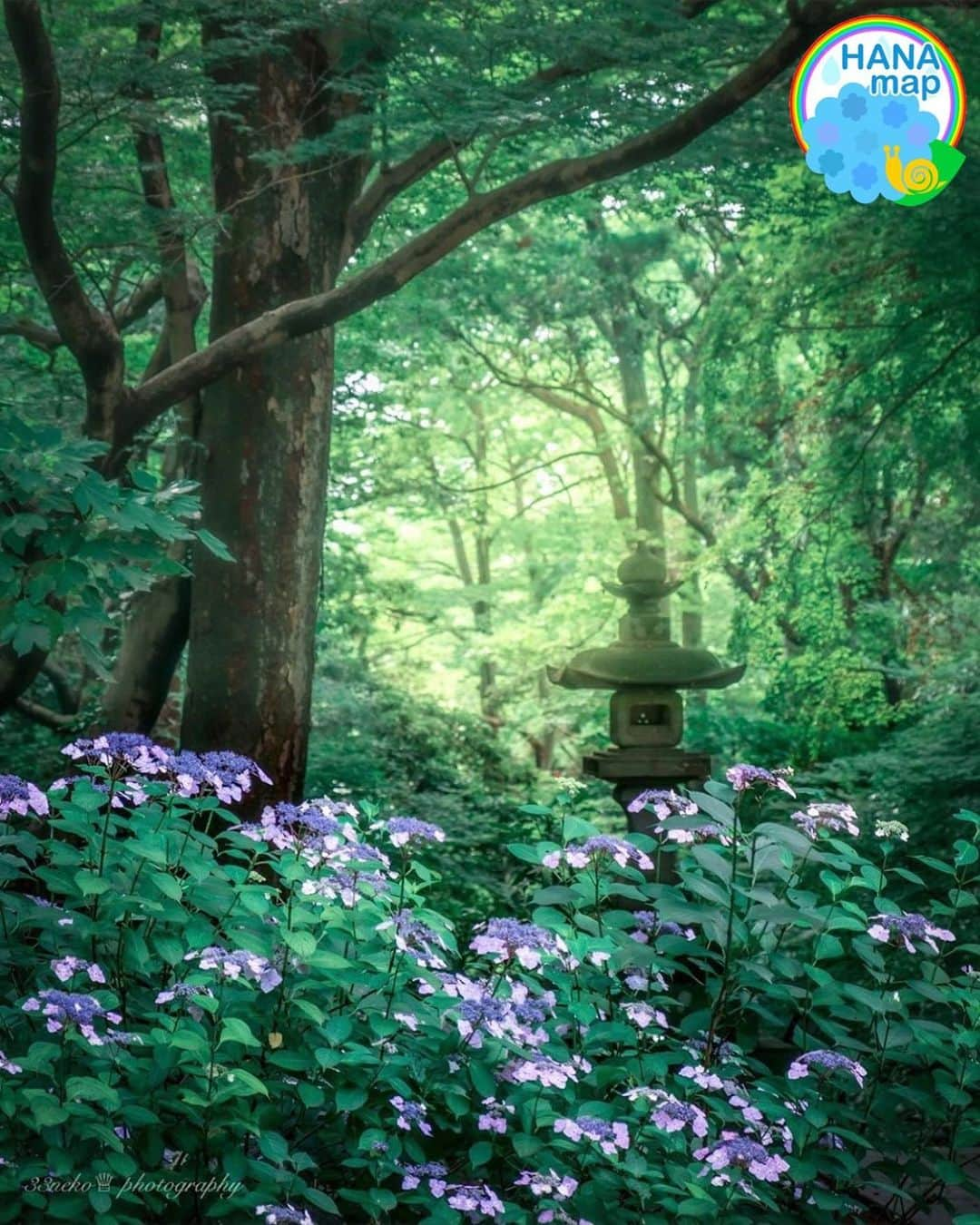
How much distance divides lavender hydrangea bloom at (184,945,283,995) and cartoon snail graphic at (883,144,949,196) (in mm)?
6064

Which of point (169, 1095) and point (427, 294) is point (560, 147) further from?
point (169, 1095)

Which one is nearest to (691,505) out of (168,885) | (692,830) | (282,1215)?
(692,830)

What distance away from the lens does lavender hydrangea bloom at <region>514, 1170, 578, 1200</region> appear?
2773mm

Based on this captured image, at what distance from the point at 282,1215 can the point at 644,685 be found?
436 centimetres

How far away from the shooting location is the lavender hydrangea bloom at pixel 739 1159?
287cm

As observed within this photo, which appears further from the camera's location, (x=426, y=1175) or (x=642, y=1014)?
(x=642, y=1014)

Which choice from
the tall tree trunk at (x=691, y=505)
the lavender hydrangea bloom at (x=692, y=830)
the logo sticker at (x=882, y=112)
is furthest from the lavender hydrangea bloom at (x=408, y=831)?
the tall tree trunk at (x=691, y=505)

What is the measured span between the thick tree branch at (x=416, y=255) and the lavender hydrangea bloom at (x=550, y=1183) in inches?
144

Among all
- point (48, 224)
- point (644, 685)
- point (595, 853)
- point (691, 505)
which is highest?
point (691, 505)

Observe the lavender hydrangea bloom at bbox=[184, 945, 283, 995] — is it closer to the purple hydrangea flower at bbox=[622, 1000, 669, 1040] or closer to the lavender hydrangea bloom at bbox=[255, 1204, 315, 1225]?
the lavender hydrangea bloom at bbox=[255, 1204, 315, 1225]

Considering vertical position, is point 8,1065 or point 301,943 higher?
point 301,943

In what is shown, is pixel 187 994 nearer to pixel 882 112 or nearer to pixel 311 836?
pixel 311 836

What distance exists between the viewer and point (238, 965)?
2.75 meters

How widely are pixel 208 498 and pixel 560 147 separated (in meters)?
5.53
